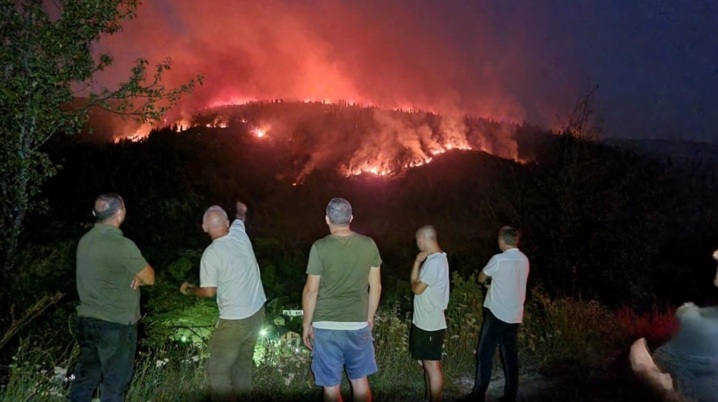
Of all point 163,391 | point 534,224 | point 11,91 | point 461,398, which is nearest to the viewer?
point 163,391

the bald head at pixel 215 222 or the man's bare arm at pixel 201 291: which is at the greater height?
the bald head at pixel 215 222

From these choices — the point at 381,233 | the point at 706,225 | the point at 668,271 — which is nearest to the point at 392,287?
the point at 668,271

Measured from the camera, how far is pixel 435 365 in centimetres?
592

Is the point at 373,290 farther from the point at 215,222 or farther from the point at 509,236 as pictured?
the point at 509,236

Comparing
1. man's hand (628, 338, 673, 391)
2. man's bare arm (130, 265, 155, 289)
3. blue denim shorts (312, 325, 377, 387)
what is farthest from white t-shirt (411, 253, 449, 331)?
man's hand (628, 338, 673, 391)

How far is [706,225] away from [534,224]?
12091 millimetres

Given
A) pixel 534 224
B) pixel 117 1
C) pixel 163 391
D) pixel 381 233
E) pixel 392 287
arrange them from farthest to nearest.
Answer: pixel 381 233 → pixel 392 287 → pixel 534 224 → pixel 117 1 → pixel 163 391

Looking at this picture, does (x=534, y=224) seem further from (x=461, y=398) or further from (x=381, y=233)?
(x=381, y=233)

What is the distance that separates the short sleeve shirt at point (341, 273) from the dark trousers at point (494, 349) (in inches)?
64.7

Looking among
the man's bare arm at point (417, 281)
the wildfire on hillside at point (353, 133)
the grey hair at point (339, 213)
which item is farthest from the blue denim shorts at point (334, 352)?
the wildfire on hillside at point (353, 133)

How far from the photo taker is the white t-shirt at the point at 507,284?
6051 millimetres

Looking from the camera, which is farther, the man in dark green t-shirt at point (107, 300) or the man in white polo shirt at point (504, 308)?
the man in white polo shirt at point (504, 308)

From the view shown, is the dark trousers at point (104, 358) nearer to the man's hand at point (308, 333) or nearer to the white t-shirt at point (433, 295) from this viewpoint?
the man's hand at point (308, 333)

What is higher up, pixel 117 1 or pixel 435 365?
pixel 117 1
